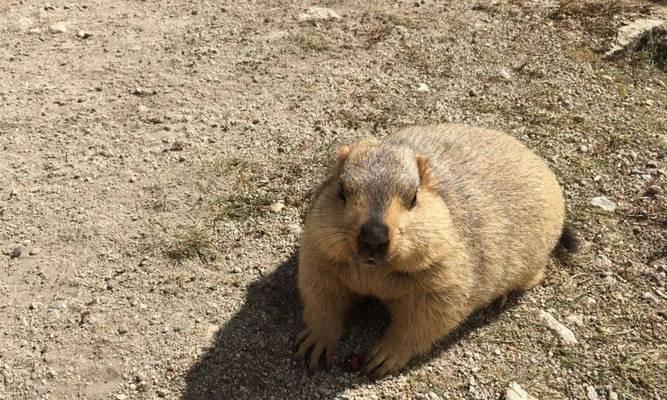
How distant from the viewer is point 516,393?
427 cm

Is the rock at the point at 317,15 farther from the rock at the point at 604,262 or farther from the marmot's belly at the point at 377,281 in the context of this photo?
the marmot's belly at the point at 377,281

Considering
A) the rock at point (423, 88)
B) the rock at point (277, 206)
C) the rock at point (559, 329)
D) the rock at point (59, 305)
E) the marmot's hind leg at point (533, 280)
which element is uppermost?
the rock at point (423, 88)

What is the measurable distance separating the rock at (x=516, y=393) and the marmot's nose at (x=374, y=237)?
1589 millimetres

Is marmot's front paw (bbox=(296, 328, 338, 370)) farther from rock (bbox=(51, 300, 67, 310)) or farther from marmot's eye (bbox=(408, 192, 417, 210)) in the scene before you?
rock (bbox=(51, 300, 67, 310))

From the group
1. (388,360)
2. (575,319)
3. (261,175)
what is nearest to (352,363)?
(388,360)

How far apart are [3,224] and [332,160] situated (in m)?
2.97

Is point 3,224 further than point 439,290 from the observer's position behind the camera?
Yes

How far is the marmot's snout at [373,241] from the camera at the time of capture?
3.38 m

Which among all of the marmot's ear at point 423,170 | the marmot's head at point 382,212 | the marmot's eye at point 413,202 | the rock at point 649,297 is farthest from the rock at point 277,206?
the rock at point 649,297

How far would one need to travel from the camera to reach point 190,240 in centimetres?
530

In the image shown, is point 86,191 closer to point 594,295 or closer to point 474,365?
point 474,365

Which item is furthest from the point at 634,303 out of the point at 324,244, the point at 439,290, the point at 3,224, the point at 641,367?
the point at 3,224

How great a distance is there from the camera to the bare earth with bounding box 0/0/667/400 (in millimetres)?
4441

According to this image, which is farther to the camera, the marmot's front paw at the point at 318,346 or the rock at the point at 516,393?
the marmot's front paw at the point at 318,346
